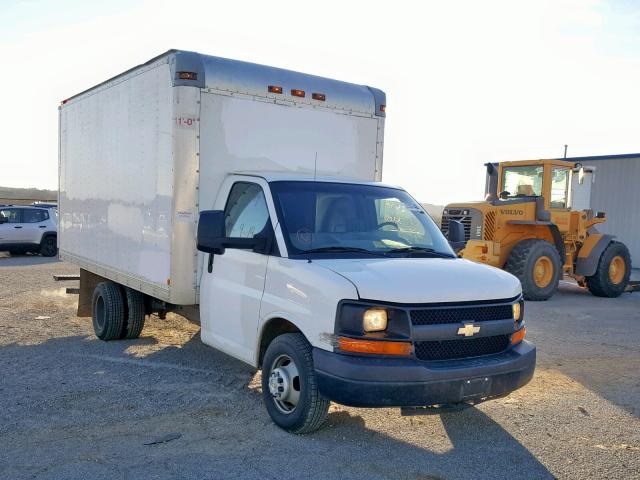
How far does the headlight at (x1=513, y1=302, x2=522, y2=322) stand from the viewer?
201 inches

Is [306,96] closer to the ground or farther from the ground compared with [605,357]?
farther from the ground

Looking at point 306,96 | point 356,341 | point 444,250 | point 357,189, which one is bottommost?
point 356,341

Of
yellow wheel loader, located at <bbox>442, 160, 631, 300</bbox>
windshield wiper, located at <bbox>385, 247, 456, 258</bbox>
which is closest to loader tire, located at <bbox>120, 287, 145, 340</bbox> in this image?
windshield wiper, located at <bbox>385, 247, 456, 258</bbox>

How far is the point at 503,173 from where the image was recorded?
586 inches

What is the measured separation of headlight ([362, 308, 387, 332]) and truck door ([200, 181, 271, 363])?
46.9 inches

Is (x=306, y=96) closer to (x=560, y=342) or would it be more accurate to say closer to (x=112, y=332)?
(x=112, y=332)

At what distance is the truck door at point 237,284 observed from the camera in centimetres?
545

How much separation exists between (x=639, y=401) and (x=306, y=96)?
181 inches

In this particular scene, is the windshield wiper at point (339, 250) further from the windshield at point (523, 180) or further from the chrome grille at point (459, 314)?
the windshield at point (523, 180)

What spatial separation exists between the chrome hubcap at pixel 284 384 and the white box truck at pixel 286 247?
0.01 metres

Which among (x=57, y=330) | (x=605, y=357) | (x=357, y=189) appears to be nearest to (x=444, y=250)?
(x=357, y=189)

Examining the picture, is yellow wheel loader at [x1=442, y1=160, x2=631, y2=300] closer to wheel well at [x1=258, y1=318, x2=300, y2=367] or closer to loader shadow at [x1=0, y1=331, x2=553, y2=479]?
loader shadow at [x1=0, y1=331, x2=553, y2=479]

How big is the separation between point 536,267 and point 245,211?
29.8 feet

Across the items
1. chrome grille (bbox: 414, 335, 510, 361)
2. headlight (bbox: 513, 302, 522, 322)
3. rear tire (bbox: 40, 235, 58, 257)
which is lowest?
rear tire (bbox: 40, 235, 58, 257)
